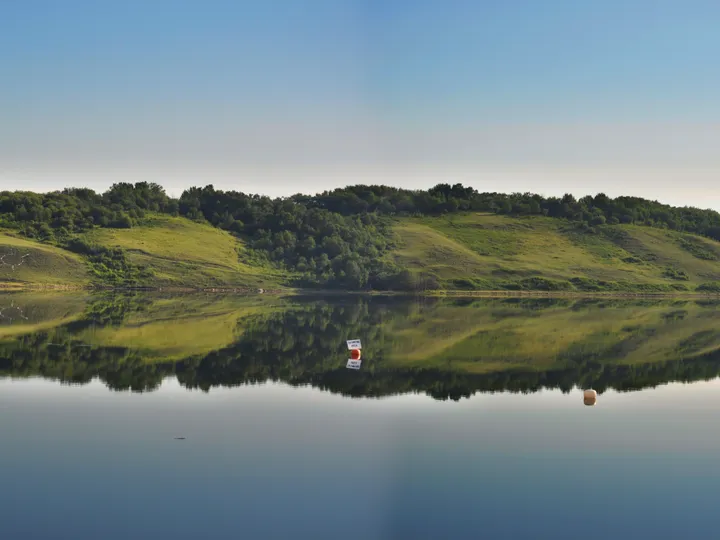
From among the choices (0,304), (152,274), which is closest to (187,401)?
(0,304)

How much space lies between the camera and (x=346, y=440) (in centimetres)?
2514

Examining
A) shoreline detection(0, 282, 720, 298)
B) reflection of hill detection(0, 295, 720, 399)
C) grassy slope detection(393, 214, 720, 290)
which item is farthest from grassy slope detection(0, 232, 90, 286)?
grassy slope detection(393, 214, 720, 290)

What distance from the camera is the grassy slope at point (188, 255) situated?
461ft

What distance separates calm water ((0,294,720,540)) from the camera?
60.6ft

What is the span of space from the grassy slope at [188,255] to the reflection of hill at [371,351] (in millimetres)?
57531

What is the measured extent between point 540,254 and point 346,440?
156 meters

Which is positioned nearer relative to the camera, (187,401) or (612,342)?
(187,401)

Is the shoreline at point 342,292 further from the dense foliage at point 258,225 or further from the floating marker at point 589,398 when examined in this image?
the floating marker at point 589,398

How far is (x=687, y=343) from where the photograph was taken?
5997 centimetres

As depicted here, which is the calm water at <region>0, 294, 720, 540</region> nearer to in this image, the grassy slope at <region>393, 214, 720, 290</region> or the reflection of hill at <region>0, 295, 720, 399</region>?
the reflection of hill at <region>0, 295, 720, 399</region>

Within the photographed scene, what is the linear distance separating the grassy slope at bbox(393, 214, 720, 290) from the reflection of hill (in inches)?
3023

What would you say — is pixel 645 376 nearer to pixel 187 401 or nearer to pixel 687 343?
pixel 687 343

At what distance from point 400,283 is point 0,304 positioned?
71.5m

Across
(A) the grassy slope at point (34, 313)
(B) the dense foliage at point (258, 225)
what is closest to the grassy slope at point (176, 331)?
(A) the grassy slope at point (34, 313)
